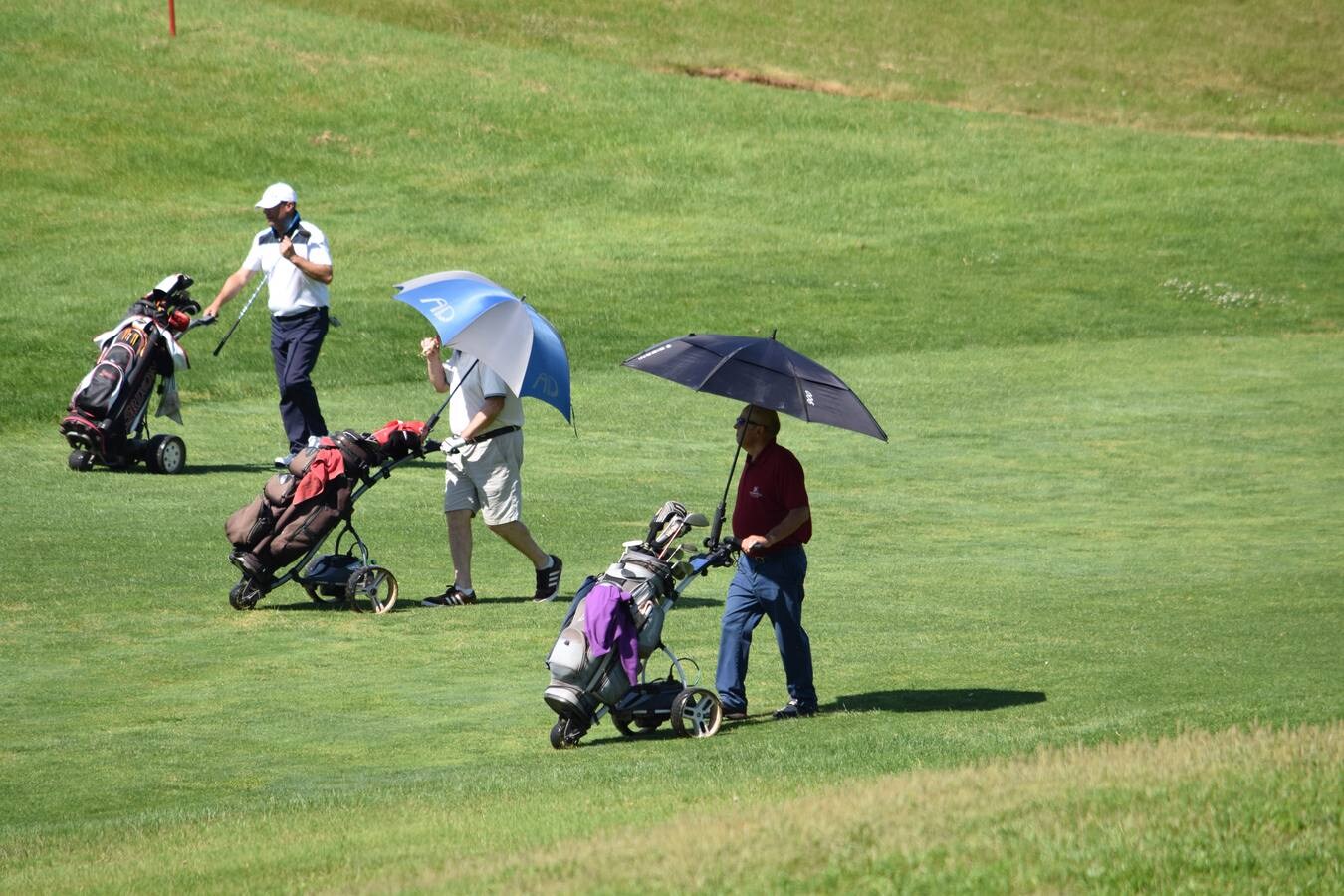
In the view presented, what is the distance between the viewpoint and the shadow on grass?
10711 millimetres

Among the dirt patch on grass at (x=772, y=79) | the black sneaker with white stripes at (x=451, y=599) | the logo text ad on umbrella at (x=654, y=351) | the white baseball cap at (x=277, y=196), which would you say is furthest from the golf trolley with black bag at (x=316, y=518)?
the dirt patch on grass at (x=772, y=79)

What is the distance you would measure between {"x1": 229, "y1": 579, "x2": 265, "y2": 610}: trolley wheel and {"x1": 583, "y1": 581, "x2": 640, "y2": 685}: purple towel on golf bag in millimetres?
3952

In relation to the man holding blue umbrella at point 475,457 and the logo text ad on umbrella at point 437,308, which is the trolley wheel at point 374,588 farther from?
the logo text ad on umbrella at point 437,308

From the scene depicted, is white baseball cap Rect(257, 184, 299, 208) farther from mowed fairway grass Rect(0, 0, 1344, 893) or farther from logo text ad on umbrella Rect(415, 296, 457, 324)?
logo text ad on umbrella Rect(415, 296, 457, 324)

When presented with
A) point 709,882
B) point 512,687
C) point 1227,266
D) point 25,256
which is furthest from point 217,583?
point 1227,266

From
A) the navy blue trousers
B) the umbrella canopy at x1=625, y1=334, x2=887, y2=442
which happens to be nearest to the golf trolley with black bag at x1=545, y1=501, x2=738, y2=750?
the umbrella canopy at x1=625, y1=334, x2=887, y2=442

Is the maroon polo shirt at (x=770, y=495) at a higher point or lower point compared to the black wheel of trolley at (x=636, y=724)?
higher

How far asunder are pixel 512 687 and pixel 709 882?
4.85 metres

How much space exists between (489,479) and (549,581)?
0.90m

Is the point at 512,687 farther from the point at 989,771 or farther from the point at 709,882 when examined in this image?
the point at 709,882

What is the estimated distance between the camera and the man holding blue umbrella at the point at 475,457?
13289 millimetres

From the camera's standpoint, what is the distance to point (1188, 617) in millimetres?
13445

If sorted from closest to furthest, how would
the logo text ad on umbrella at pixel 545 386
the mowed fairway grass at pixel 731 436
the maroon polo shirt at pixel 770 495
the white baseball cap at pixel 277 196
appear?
the mowed fairway grass at pixel 731 436
the maroon polo shirt at pixel 770 495
the logo text ad on umbrella at pixel 545 386
the white baseball cap at pixel 277 196

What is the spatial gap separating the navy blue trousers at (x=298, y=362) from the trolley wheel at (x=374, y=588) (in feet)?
13.0
